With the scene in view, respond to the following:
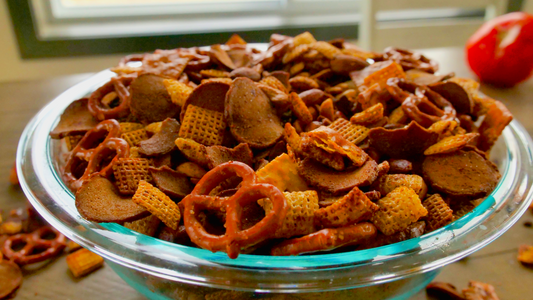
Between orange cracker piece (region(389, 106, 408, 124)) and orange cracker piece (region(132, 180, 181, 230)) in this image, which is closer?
orange cracker piece (region(132, 180, 181, 230))

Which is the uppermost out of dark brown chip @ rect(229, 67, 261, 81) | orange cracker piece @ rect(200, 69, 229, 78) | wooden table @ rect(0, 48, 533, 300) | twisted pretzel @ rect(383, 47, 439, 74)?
dark brown chip @ rect(229, 67, 261, 81)

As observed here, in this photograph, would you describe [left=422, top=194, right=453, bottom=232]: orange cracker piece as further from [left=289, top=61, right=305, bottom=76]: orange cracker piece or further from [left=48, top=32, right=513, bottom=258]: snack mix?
[left=289, top=61, right=305, bottom=76]: orange cracker piece

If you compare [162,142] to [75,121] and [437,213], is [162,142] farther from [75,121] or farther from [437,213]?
[437,213]

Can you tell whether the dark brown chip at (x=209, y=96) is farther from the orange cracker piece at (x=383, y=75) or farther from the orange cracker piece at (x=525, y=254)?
the orange cracker piece at (x=525, y=254)

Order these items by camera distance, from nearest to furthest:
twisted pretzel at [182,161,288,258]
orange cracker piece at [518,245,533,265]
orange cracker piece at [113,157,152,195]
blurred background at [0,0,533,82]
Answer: twisted pretzel at [182,161,288,258]
orange cracker piece at [113,157,152,195]
orange cracker piece at [518,245,533,265]
blurred background at [0,0,533,82]

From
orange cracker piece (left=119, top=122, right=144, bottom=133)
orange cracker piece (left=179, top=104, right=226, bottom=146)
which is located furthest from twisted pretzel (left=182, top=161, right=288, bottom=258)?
orange cracker piece (left=119, top=122, right=144, bottom=133)

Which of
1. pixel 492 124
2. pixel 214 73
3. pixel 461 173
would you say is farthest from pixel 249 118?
pixel 492 124

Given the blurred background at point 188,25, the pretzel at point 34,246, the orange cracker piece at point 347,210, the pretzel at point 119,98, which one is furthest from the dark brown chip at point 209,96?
the blurred background at point 188,25

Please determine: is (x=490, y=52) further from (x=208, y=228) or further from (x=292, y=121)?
(x=208, y=228)
